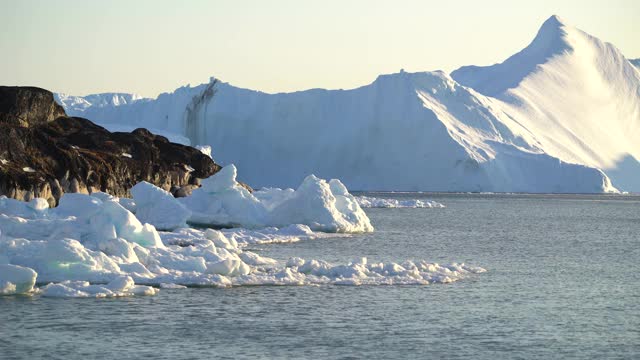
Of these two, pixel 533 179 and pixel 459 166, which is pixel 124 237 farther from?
pixel 533 179

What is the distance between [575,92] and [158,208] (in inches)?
4518

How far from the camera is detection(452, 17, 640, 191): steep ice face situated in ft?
451

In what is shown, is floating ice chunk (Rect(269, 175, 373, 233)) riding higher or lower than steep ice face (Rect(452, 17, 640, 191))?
lower

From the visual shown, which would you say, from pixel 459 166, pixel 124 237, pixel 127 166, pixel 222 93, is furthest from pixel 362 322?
pixel 222 93

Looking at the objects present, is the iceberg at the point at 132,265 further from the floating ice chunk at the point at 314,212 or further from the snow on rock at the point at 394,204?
the snow on rock at the point at 394,204

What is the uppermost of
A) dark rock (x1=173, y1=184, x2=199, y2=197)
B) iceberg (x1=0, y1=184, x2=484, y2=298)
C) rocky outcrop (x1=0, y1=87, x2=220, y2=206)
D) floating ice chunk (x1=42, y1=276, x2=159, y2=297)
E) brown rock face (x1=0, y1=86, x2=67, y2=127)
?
brown rock face (x1=0, y1=86, x2=67, y2=127)

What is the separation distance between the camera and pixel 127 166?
187ft

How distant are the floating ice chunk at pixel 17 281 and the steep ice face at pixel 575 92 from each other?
116707 mm

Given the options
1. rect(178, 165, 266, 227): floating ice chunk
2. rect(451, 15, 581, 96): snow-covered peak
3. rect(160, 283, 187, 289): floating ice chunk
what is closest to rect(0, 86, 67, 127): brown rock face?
rect(178, 165, 266, 227): floating ice chunk

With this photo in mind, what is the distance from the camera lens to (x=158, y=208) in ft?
136

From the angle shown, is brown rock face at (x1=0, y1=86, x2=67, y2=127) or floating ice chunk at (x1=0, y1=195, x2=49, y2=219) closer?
floating ice chunk at (x1=0, y1=195, x2=49, y2=219)

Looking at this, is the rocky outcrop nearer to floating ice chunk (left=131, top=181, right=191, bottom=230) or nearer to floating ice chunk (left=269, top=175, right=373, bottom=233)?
floating ice chunk (left=131, top=181, right=191, bottom=230)

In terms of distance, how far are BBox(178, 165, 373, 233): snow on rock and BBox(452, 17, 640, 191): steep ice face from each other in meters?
92.7

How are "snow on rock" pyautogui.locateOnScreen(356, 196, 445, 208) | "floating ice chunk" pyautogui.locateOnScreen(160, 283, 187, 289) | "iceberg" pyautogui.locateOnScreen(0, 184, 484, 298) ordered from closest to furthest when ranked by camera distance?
"iceberg" pyautogui.locateOnScreen(0, 184, 484, 298)
"floating ice chunk" pyautogui.locateOnScreen(160, 283, 187, 289)
"snow on rock" pyautogui.locateOnScreen(356, 196, 445, 208)
